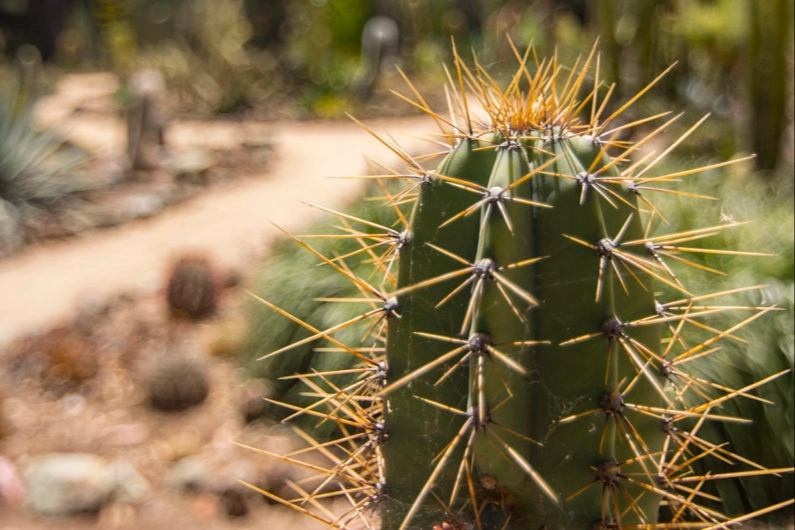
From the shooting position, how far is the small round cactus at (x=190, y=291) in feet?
17.5

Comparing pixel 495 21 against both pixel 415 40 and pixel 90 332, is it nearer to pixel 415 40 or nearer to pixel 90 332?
pixel 415 40

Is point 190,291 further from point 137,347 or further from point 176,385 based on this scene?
point 176,385

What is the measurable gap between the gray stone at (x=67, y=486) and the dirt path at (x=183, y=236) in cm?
176

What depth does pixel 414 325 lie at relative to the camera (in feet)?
5.04

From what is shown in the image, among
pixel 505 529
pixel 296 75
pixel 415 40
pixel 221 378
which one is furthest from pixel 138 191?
pixel 415 40

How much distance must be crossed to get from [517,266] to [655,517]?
607 mm

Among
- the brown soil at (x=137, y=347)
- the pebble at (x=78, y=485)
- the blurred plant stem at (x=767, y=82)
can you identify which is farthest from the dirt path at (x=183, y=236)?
the blurred plant stem at (x=767, y=82)

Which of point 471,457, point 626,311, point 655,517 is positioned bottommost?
point 655,517

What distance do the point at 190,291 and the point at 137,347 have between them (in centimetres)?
50

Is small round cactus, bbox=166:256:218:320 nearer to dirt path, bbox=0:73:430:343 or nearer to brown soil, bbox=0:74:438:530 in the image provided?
brown soil, bbox=0:74:438:530

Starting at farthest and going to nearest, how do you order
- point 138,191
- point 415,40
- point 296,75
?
point 415,40 → point 296,75 → point 138,191

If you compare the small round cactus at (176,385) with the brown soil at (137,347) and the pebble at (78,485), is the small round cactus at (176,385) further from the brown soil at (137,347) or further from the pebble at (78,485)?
the pebble at (78,485)

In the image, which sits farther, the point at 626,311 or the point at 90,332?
the point at 90,332

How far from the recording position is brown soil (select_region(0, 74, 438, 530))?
3.60 metres
